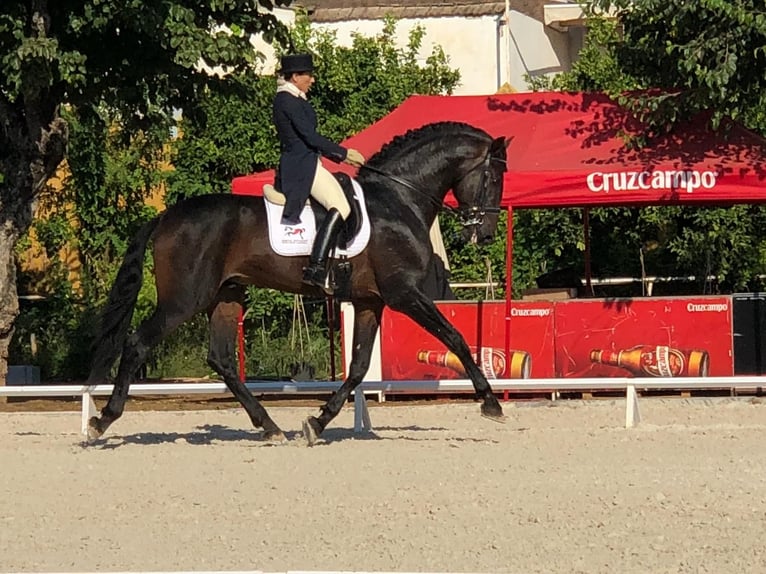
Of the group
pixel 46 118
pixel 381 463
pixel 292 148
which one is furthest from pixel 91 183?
pixel 381 463

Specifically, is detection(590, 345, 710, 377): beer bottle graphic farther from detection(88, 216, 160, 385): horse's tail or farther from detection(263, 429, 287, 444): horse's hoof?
detection(88, 216, 160, 385): horse's tail

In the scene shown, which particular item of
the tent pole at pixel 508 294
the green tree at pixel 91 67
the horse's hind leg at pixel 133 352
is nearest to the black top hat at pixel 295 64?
the horse's hind leg at pixel 133 352

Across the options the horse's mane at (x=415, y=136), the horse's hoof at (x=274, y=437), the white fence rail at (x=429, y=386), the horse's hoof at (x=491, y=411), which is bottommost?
the horse's hoof at (x=274, y=437)

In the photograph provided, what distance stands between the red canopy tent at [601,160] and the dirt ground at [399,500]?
3.17 meters

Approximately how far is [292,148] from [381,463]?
2701mm

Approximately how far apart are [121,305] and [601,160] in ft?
21.2

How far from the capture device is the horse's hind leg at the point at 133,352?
42.3ft

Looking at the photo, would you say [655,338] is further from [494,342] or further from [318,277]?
[318,277]

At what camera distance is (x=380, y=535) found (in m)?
8.48

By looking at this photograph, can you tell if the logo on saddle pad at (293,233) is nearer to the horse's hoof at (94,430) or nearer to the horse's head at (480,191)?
the horse's head at (480,191)

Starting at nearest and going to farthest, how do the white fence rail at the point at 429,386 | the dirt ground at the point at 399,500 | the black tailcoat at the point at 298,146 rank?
the dirt ground at the point at 399,500
the black tailcoat at the point at 298,146
the white fence rail at the point at 429,386

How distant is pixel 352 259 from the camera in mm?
12891

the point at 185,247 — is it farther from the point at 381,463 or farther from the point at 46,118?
the point at 46,118

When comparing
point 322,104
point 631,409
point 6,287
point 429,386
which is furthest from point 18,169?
point 631,409
